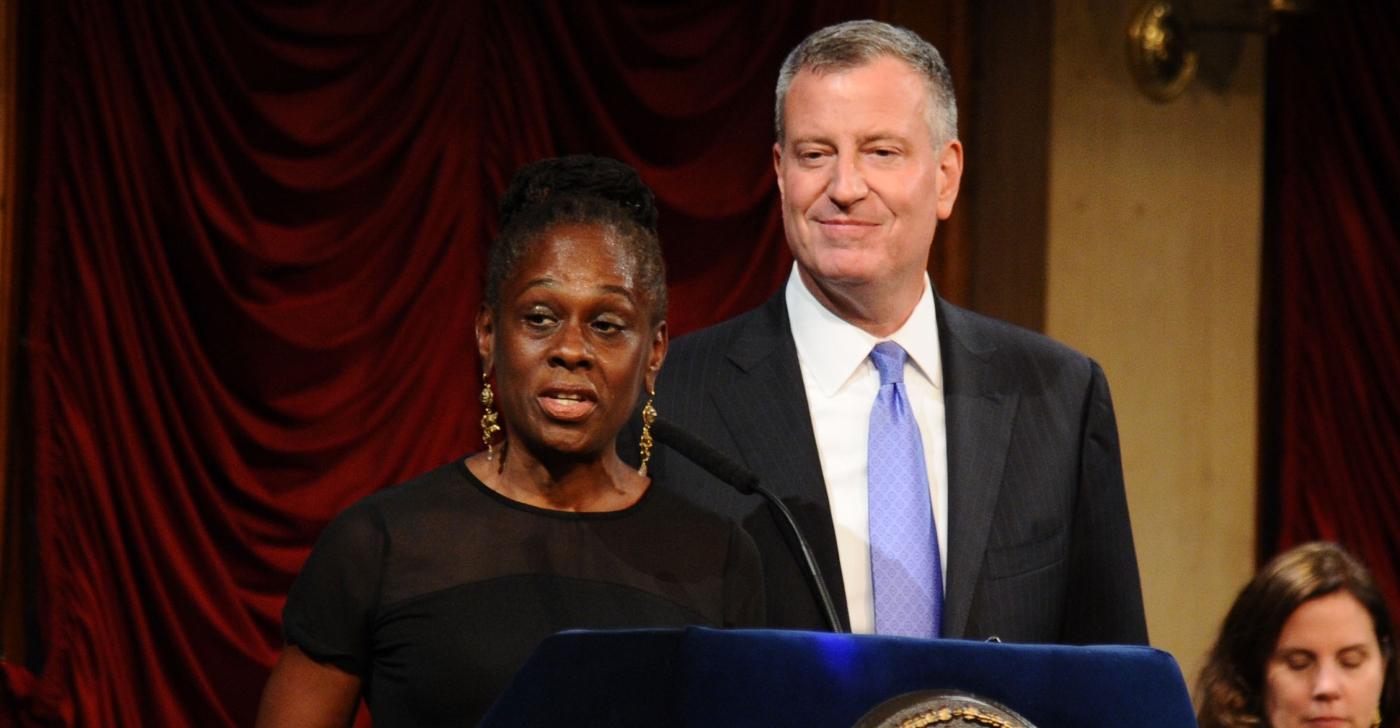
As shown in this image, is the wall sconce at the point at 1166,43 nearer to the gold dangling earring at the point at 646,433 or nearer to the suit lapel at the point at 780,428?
the suit lapel at the point at 780,428

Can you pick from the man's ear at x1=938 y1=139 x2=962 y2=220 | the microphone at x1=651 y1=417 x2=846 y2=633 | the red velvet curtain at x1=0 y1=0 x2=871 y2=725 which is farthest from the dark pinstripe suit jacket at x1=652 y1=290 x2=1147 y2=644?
the red velvet curtain at x1=0 y1=0 x2=871 y2=725

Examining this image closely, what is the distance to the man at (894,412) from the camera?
216 cm

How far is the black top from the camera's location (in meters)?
1.62

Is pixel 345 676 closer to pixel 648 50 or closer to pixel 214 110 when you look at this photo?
pixel 214 110

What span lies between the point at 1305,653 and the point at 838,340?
119 cm

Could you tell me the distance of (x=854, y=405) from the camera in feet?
7.45

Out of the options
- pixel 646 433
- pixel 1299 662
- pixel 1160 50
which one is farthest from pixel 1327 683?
pixel 1160 50

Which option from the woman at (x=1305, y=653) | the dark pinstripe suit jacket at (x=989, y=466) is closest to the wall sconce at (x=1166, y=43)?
the woman at (x=1305, y=653)

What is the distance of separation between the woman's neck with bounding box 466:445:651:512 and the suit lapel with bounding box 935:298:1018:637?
0.54 meters

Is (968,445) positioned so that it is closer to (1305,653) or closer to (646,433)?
(646,433)

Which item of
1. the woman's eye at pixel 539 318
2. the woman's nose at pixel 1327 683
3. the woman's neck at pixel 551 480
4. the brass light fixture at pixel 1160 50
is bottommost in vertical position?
the woman's nose at pixel 1327 683

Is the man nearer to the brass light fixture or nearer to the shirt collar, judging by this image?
the shirt collar

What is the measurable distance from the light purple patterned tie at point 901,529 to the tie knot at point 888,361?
0.8 inches

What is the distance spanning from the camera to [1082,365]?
94.3 inches
